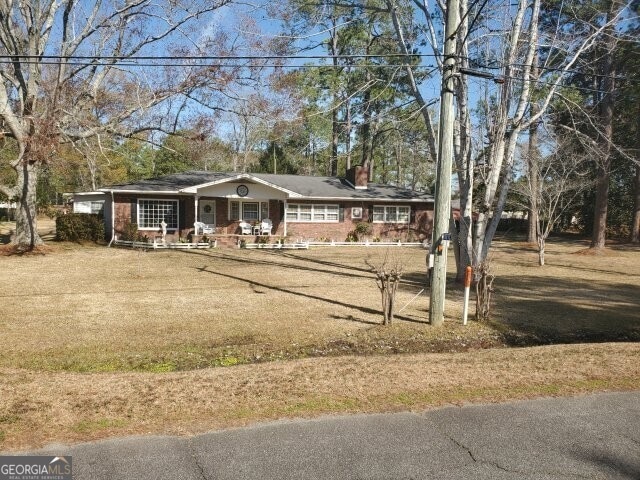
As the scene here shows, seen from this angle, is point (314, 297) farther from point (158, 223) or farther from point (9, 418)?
point (158, 223)

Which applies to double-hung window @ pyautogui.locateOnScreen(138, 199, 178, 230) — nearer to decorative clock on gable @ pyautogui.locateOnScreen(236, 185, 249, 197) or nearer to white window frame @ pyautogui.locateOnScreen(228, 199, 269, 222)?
white window frame @ pyautogui.locateOnScreen(228, 199, 269, 222)

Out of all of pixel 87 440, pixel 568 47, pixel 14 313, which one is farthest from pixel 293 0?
pixel 87 440

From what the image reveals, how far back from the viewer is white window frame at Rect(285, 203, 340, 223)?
A: 85.6 feet

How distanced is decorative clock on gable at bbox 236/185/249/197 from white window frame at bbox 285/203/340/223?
105 inches

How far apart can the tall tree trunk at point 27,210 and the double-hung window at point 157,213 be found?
4.77 m

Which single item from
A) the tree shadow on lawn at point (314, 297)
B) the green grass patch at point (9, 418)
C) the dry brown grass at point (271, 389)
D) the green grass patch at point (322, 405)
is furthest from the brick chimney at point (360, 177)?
the green grass patch at point (9, 418)

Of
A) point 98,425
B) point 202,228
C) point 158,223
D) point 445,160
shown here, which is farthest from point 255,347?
point 158,223

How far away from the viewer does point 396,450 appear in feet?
12.3

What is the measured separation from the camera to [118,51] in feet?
67.8

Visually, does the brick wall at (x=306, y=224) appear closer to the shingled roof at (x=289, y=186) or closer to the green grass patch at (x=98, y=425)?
the shingled roof at (x=289, y=186)

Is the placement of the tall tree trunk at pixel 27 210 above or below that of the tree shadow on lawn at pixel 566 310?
above

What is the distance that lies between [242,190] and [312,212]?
427cm

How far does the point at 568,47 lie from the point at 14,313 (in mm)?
15051

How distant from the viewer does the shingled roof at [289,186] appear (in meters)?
22.8
